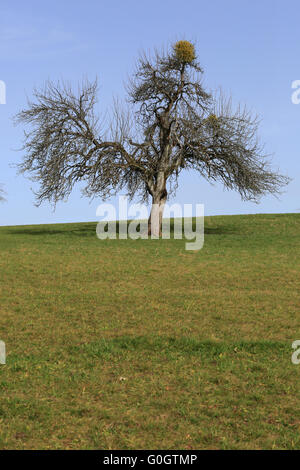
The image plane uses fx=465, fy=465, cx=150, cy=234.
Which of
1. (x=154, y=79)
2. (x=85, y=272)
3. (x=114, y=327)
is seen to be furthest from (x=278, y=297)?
(x=154, y=79)

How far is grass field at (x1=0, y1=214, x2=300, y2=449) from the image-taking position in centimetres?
785

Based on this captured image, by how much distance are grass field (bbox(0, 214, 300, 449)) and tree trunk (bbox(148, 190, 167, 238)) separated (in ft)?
43.0

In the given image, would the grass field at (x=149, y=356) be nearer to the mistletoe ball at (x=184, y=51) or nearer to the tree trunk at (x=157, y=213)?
the tree trunk at (x=157, y=213)

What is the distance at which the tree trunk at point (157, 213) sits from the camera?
36688 millimetres

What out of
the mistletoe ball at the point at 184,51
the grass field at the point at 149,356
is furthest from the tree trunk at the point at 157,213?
the grass field at the point at 149,356

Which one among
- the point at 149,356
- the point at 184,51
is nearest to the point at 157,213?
the point at 184,51

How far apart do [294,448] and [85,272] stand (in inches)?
600

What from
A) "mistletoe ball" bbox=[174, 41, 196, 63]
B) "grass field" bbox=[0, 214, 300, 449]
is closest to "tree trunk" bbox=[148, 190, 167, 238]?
"mistletoe ball" bbox=[174, 41, 196, 63]

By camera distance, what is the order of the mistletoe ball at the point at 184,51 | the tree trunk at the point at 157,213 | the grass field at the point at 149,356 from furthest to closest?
the tree trunk at the point at 157,213 < the mistletoe ball at the point at 184,51 < the grass field at the point at 149,356

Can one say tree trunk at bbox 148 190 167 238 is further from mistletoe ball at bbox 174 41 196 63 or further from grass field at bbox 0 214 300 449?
grass field at bbox 0 214 300 449

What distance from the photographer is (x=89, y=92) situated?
37.5m

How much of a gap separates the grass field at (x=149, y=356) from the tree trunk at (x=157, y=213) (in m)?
13.1

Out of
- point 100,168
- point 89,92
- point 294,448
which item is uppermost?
point 89,92

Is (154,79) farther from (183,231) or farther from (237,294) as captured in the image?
(237,294)
